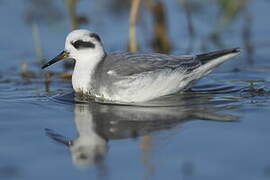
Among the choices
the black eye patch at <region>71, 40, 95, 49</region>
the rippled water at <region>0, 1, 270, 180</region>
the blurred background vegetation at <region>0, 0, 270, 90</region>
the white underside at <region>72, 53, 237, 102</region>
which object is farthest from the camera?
the blurred background vegetation at <region>0, 0, 270, 90</region>

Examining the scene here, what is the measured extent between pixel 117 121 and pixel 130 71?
38.0 inches

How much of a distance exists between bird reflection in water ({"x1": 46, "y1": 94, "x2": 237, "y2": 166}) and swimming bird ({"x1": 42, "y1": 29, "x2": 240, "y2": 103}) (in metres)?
0.18

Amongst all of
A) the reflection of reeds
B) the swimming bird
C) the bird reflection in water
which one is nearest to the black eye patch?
the swimming bird

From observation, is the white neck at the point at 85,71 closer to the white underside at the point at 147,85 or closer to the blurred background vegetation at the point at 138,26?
the white underside at the point at 147,85

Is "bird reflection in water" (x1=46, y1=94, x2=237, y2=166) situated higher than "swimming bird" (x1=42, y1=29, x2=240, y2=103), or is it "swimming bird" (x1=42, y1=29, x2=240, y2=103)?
"swimming bird" (x1=42, y1=29, x2=240, y2=103)

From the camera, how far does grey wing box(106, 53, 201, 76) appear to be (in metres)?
7.58

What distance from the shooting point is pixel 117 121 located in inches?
267

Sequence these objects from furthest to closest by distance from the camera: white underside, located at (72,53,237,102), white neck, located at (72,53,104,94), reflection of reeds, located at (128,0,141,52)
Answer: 1. reflection of reeds, located at (128,0,141,52)
2. white neck, located at (72,53,104,94)
3. white underside, located at (72,53,237,102)

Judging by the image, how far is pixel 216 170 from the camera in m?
5.30

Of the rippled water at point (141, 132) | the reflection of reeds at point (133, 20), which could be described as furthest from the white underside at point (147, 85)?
the reflection of reeds at point (133, 20)

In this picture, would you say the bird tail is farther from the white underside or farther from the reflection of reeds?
the reflection of reeds

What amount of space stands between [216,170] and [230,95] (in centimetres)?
264

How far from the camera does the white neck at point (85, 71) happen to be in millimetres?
7762

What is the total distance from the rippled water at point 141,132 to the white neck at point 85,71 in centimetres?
19
